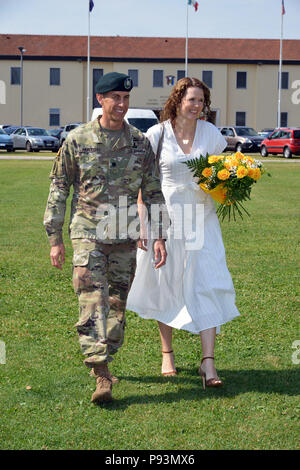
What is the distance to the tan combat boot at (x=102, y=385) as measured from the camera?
4.58m

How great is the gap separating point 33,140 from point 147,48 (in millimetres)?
26928

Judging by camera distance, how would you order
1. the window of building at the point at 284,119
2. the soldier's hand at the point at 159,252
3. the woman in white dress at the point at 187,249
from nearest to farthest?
the soldier's hand at the point at 159,252 → the woman in white dress at the point at 187,249 → the window of building at the point at 284,119

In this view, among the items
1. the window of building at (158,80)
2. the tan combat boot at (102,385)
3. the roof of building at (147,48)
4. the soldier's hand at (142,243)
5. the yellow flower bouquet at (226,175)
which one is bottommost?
the tan combat boot at (102,385)

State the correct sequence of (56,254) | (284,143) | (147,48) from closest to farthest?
(56,254) < (284,143) < (147,48)

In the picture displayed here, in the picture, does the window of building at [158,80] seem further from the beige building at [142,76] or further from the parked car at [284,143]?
the parked car at [284,143]

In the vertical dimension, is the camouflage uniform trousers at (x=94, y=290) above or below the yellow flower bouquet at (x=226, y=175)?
below

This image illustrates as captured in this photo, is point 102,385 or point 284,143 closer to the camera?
point 102,385

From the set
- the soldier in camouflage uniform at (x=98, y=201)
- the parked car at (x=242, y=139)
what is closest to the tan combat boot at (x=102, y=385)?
the soldier in camouflage uniform at (x=98, y=201)

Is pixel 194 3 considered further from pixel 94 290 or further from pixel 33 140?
pixel 94 290

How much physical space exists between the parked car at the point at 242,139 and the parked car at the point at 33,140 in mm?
10560

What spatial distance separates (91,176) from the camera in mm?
4605

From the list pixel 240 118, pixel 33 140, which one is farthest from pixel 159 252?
pixel 240 118
